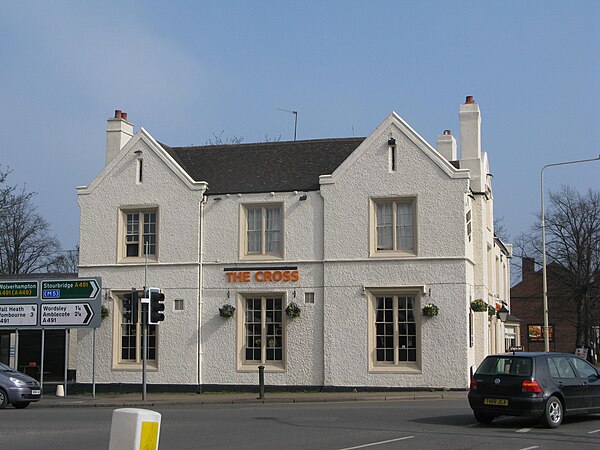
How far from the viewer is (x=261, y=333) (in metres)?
28.2

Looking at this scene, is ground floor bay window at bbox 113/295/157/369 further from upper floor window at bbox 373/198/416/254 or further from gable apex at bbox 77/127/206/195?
upper floor window at bbox 373/198/416/254

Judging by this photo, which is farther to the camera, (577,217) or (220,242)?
(577,217)

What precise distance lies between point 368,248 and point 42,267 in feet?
147

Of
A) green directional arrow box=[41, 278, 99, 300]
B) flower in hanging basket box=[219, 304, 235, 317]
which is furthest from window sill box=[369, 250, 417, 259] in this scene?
green directional arrow box=[41, 278, 99, 300]

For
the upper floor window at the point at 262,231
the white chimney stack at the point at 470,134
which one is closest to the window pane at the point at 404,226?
the white chimney stack at the point at 470,134

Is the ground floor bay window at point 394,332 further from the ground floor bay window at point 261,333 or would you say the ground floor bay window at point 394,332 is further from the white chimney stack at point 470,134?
the white chimney stack at point 470,134

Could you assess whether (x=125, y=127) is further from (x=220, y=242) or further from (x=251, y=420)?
(x=251, y=420)

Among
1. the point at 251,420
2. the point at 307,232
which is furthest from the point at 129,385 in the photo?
the point at 251,420

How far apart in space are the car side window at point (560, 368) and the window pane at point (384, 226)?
36.8ft

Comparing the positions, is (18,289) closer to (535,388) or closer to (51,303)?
(51,303)

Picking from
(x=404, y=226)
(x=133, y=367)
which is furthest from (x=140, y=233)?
(x=404, y=226)

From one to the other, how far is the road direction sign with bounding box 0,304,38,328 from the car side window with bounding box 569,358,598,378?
60.5 ft

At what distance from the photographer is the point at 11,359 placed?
102 ft

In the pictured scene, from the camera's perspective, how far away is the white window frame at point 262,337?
91.6ft
